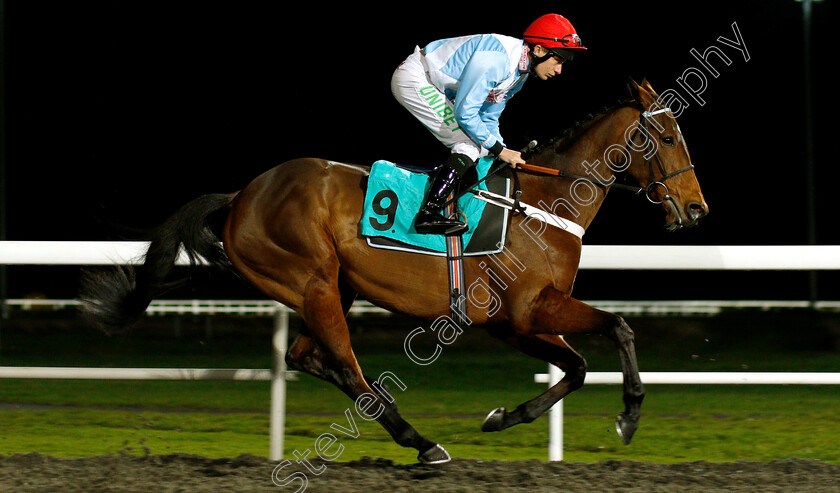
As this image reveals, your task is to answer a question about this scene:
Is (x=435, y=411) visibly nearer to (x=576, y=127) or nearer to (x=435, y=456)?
(x=435, y=456)

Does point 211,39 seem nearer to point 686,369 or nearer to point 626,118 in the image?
point 686,369

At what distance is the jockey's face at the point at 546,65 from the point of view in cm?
388


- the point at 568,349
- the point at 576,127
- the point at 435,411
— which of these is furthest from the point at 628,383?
the point at 435,411

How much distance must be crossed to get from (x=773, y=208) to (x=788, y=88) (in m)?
4.26

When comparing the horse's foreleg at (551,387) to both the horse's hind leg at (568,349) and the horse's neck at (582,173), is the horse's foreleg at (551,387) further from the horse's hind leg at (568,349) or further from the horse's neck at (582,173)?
the horse's neck at (582,173)

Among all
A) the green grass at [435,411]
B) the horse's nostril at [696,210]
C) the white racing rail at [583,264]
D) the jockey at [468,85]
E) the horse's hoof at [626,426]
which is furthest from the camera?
the green grass at [435,411]

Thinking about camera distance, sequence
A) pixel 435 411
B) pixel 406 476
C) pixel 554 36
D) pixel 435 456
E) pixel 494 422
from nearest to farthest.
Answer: pixel 406 476 < pixel 435 456 < pixel 494 422 < pixel 554 36 < pixel 435 411

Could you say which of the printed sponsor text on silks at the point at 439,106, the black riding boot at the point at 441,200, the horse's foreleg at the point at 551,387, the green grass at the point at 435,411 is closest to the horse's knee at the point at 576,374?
the horse's foreleg at the point at 551,387

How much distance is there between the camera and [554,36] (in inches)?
152

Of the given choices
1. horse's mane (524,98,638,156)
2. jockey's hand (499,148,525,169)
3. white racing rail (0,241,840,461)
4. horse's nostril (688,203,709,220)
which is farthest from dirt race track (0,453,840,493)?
horse's mane (524,98,638,156)

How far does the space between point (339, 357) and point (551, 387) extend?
2.90ft

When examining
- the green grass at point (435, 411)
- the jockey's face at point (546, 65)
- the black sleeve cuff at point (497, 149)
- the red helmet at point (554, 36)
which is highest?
the red helmet at point (554, 36)

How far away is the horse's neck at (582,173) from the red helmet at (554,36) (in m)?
0.33

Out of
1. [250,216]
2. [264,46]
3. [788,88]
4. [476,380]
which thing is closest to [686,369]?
[476,380]
